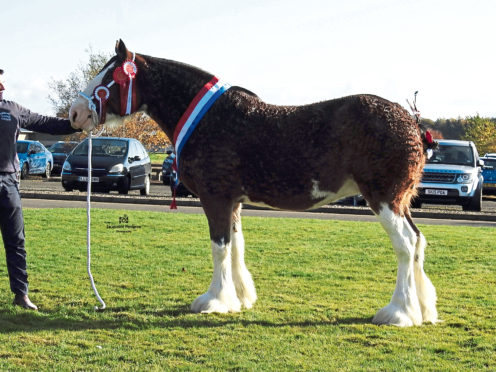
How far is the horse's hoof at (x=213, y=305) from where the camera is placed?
611 cm

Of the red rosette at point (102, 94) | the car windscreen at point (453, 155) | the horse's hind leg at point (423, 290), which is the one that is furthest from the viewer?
the car windscreen at point (453, 155)

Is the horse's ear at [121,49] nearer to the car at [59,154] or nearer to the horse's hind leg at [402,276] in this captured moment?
the horse's hind leg at [402,276]

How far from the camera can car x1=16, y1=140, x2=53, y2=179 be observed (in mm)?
28766

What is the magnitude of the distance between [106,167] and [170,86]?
46.6ft

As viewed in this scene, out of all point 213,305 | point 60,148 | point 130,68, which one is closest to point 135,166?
point 130,68

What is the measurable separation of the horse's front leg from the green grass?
133 mm

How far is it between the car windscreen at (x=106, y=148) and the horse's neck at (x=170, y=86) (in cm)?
1434

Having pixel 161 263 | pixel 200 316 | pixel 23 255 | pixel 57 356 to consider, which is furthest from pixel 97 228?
pixel 57 356

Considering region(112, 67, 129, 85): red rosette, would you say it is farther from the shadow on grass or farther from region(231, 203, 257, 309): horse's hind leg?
the shadow on grass

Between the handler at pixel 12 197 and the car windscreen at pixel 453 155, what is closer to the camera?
the handler at pixel 12 197

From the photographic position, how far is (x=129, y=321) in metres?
5.89

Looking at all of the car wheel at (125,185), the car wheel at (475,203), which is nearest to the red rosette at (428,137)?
the car wheel at (475,203)

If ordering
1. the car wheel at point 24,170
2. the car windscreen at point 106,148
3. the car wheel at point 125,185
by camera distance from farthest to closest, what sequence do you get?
the car wheel at point 24,170 → the car windscreen at point 106,148 → the car wheel at point 125,185

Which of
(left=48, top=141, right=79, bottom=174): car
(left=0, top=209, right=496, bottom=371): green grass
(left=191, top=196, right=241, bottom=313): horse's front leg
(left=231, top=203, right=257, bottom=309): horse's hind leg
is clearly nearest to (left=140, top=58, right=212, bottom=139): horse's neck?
(left=191, top=196, right=241, bottom=313): horse's front leg
